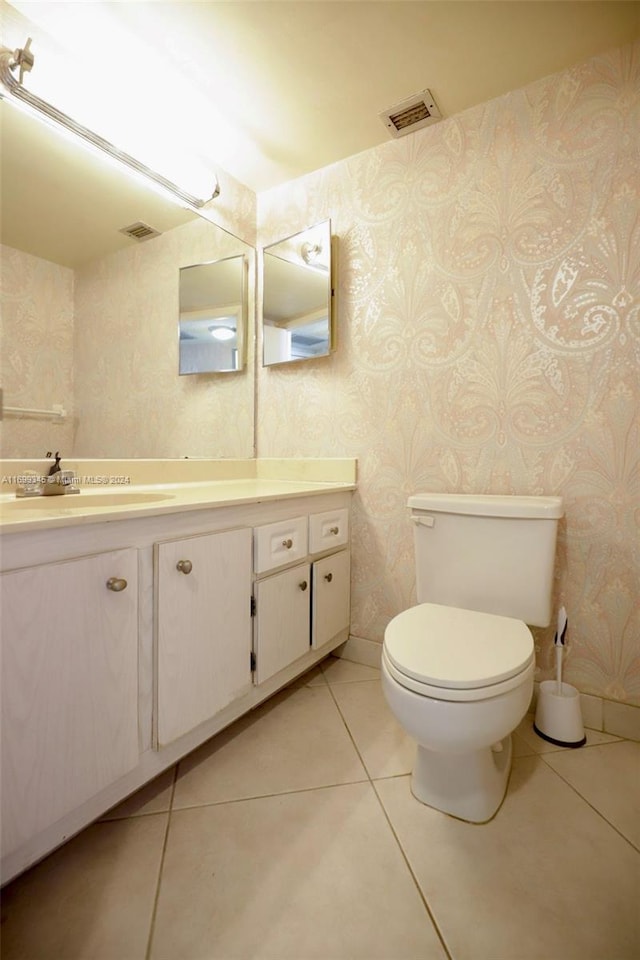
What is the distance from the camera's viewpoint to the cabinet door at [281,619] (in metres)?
1.28

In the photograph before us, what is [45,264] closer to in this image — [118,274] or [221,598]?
[118,274]

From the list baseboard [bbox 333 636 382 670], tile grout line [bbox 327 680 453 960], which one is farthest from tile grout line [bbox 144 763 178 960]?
baseboard [bbox 333 636 382 670]

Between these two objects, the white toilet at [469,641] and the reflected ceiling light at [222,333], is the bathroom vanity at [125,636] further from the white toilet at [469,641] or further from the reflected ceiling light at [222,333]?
the reflected ceiling light at [222,333]

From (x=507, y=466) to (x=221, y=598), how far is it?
1049 mm

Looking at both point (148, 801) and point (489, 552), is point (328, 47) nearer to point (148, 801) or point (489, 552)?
point (489, 552)

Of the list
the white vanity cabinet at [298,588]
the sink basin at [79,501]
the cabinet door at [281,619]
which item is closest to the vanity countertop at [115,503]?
the sink basin at [79,501]

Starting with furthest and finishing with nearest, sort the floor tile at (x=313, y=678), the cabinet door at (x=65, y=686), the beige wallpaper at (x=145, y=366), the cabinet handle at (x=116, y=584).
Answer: the floor tile at (x=313, y=678), the beige wallpaper at (x=145, y=366), the cabinet handle at (x=116, y=584), the cabinet door at (x=65, y=686)

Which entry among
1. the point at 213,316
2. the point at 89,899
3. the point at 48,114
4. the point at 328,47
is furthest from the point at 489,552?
the point at 48,114

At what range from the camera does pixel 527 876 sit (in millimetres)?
860

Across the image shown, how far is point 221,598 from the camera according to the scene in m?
1.14

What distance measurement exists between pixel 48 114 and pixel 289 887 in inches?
80.7

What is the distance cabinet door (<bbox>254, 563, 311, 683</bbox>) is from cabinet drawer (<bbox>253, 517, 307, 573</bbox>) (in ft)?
0.15

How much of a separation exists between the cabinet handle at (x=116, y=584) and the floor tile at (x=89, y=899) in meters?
0.59

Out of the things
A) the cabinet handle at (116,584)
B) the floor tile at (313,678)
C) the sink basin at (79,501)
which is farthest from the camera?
the floor tile at (313,678)
